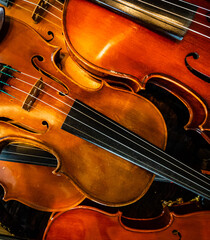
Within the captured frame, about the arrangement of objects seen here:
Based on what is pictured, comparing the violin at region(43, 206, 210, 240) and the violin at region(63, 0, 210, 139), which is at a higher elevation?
the violin at region(63, 0, 210, 139)

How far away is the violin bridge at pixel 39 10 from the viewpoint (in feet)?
4.12

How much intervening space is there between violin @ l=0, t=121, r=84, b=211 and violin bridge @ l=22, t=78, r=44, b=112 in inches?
13.9

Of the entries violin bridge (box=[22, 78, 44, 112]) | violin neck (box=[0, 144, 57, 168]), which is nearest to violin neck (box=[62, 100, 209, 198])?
violin bridge (box=[22, 78, 44, 112])

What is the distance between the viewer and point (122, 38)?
110 cm

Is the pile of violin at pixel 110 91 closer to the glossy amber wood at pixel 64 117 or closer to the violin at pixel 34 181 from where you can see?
the glossy amber wood at pixel 64 117

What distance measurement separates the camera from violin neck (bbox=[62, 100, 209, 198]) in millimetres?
1051

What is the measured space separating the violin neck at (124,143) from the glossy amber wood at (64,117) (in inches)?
2.4

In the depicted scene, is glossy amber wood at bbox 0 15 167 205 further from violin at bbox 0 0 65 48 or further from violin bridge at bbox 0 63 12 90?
violin at bbox 0 0 65 48

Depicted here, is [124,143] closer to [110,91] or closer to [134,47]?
[110,91]

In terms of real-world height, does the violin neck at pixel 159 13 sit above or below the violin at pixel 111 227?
above

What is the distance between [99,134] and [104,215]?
0.64 meters

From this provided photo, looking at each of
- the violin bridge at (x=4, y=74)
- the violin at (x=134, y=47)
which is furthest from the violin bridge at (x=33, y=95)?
the violin at (x=134, y=47)

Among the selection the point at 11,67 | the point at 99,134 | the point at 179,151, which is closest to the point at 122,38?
the point at 99,134

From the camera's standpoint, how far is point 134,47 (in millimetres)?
1099
